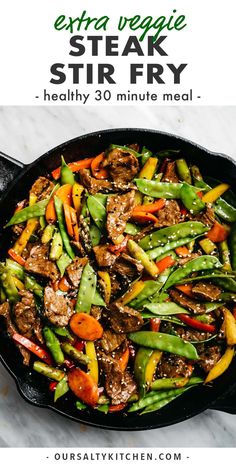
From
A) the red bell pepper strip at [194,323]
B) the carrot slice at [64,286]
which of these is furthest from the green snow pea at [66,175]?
the red bell pepper strip at [194,323]

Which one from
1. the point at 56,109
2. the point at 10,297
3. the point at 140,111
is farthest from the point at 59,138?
the point at 10,297

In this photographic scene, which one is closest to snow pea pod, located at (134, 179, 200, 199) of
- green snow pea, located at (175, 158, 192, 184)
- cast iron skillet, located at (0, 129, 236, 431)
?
green snow pea, located at (175, 158, 192, 184)

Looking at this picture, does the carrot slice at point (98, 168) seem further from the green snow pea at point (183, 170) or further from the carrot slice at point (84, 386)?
the carrot slice at point (84, 386)

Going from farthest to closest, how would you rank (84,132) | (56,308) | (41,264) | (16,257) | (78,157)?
(84,132)
(78,157)
(16,257)
(41,264)
(56,308)

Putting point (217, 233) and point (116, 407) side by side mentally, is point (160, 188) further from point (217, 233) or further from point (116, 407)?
point (116, 407)

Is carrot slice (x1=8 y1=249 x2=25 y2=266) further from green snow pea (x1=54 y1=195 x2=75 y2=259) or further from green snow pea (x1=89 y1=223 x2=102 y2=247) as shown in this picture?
green snow pea (x1=89 y1=223 x2=102 y2=247)

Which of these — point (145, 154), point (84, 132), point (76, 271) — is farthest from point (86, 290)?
point (84, 132)
